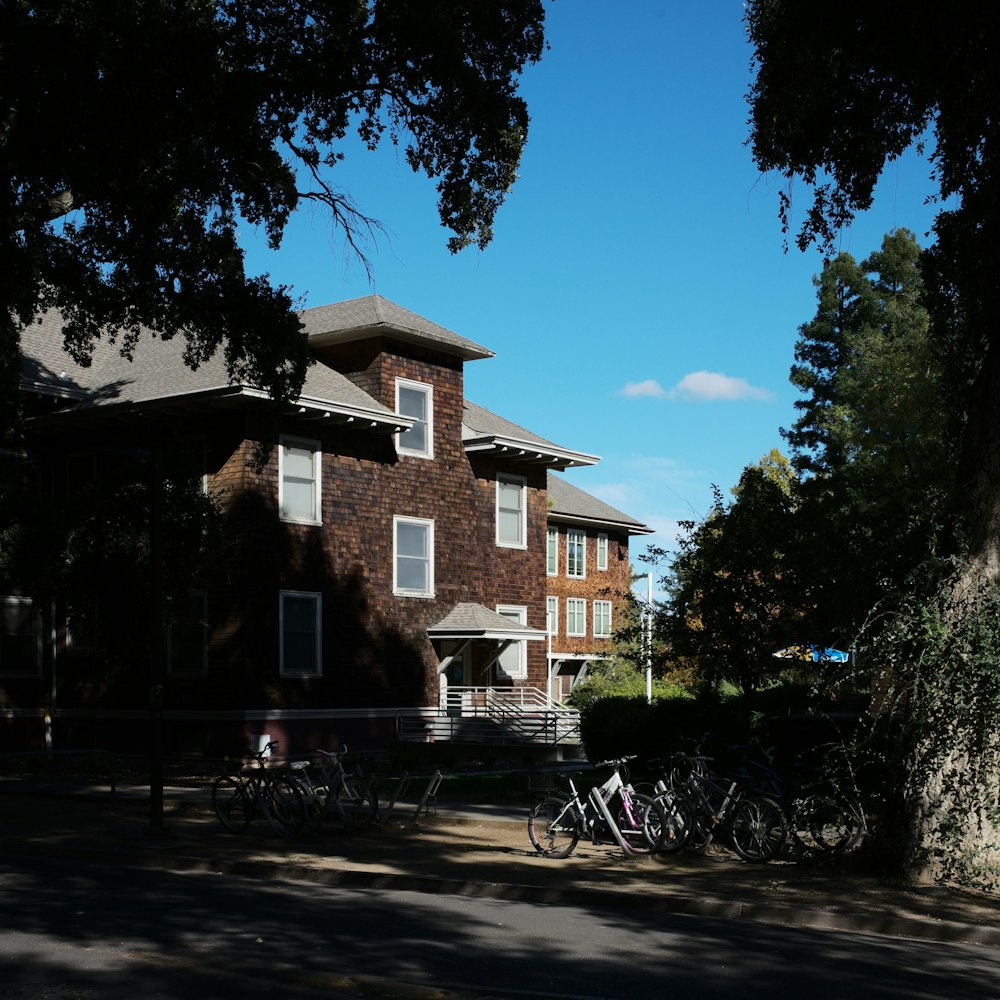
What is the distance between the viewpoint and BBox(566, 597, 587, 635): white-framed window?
5529 centimetres

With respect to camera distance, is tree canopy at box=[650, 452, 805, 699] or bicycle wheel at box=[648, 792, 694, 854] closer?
bicycle wheel at box=[648, 792, 694, 854]

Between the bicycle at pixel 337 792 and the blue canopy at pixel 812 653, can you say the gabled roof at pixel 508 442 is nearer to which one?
the blue canopy at pixel 812 653

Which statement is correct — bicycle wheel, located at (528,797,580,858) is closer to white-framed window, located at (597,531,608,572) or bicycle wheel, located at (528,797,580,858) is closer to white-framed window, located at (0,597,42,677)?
white-framed window, located at (0,597,42,677)

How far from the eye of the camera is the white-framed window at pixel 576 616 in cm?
5529

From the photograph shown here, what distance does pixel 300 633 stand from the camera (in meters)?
32.5

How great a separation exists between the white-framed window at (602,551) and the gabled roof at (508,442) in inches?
693

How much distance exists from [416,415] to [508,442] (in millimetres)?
3014

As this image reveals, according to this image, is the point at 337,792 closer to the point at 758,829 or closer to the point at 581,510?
the point at 758,829

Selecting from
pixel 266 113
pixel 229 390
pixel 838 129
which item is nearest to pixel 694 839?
pixel 838 129

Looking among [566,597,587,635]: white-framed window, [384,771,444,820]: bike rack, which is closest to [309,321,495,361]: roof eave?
[384,771,444,820]: bike rack

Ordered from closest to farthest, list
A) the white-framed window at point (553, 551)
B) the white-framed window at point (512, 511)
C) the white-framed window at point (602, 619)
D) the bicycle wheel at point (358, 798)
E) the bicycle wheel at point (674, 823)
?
the bicycle wheel at point (674, 823) → the bicycle wheel at point (358, 798) → the white-framed window at point (512, 511) → the white-framed window at point (553, 551) → the white-framed window at point (602, 619)

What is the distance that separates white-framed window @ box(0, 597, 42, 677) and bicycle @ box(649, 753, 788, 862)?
21800mm

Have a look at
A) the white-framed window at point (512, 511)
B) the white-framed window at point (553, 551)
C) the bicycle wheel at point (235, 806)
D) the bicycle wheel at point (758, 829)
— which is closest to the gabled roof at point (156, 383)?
the white-framed window at point (512, 511)

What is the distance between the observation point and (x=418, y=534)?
36.1 meters
